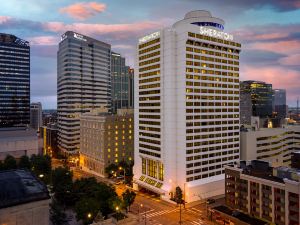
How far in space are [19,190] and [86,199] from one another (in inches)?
801

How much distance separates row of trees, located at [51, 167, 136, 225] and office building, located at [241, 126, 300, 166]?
63.0m

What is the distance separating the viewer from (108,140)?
150375mm

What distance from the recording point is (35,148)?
177500mm

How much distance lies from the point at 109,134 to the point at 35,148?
57.6 metres

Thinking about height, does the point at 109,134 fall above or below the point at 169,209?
above

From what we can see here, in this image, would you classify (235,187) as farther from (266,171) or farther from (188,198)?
(188,198)

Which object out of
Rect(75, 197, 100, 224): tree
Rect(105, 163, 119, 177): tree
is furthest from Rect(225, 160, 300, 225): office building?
Rect(105, 163, 119, 177): tree

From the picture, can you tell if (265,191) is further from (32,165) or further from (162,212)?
(32,165)

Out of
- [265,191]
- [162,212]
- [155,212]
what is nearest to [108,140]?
[155,212]

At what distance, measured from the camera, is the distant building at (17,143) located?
165875 mm

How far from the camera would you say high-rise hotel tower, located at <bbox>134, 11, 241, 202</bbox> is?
107062 mm

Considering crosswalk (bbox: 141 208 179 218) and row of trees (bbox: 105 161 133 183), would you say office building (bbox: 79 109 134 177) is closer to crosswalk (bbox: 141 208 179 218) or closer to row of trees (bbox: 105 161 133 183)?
row of trees (bbox: 105 161 133 183)

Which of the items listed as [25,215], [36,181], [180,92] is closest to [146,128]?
[180,92]

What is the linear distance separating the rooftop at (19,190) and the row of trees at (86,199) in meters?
11.1
